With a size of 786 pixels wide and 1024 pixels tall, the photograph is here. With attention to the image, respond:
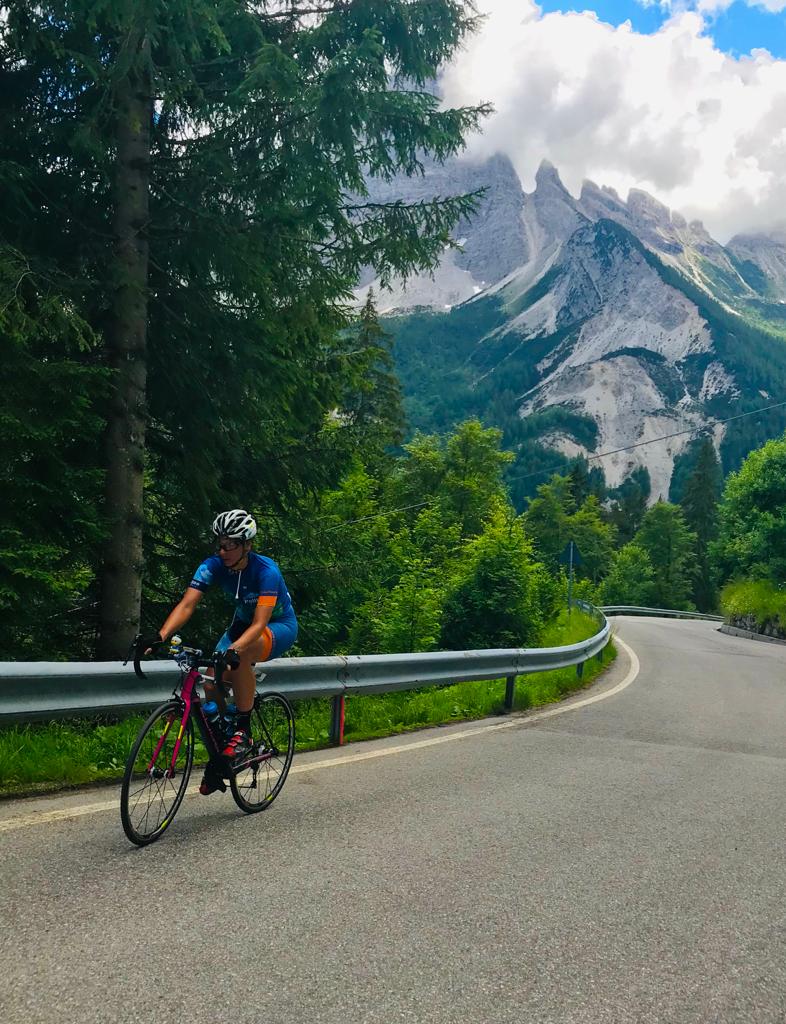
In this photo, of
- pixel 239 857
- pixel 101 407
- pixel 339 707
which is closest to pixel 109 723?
pixel 339 707

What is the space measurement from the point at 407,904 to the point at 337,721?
152 inches

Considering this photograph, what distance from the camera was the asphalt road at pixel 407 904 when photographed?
2.66 meters

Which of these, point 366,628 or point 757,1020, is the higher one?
point 757,1020

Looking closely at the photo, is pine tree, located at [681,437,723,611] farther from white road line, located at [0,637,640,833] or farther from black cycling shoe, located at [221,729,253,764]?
black cycling shoe, located at [221,729,253,764]

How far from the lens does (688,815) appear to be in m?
5.46

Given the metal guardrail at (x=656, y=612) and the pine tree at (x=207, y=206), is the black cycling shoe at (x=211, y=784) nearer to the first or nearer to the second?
the pine tree at (x=207, y=206)

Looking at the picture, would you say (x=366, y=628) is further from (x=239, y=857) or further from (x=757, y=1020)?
(x=757, y=1020)

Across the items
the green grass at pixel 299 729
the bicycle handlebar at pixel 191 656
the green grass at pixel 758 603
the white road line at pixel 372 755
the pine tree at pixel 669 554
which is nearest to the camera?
Result: the bicycle handlebar at pixel 191 656

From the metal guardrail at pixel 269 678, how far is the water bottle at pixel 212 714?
0.94 m

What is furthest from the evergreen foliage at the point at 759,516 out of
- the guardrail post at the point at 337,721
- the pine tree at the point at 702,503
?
the pine tree at the point at 702,503

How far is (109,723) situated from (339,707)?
2.39 metres

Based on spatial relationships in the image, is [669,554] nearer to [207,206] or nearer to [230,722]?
[207,206]

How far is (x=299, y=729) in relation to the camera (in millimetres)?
7531

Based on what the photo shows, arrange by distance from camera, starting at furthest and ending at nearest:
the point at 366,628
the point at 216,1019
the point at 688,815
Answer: the point at 366,628 < the point at 688,815 < the point at 216,1019
